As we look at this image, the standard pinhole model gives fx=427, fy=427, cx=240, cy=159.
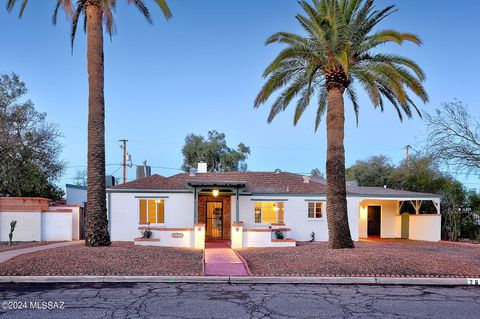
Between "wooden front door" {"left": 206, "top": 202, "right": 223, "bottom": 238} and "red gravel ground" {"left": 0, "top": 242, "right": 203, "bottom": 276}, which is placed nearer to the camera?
"red gravel ground" {"left": 0, "top": 242, "right": 203, "bottom": 276}

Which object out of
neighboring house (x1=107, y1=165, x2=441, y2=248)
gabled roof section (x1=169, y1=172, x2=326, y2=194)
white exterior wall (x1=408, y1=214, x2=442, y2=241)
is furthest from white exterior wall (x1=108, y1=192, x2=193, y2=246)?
white exterior wall (x1=408, y1=214, x2=442, y2=241)

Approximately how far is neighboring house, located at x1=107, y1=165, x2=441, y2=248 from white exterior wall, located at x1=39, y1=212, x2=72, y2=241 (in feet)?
7.46

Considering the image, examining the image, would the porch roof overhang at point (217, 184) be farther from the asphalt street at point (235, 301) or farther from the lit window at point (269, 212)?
the asphalt street at point (235, 301)

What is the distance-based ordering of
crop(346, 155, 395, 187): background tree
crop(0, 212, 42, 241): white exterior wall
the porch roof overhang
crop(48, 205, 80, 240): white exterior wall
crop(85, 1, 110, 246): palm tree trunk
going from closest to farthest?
1. crop(85, 1, 110, 246): palm tree trunk
2. the porch roof overhang
3. crop(0, 212, 42, 241): white exterior wall
4. crop(48, 205, 80, 240): white exterior wall
5. crop(346, 155, 395, 187): background tree

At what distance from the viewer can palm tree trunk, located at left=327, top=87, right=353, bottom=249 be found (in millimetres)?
14367

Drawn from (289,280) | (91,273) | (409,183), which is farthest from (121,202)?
(409,183)

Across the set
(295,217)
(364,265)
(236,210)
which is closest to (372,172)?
(295,217)

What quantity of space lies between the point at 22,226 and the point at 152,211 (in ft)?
20.7

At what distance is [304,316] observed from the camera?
7.26m

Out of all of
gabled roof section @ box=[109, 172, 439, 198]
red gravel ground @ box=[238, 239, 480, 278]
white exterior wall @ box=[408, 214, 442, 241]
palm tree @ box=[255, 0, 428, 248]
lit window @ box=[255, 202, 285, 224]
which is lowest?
white exterior wall @ box=[408, 214, 442, 241]

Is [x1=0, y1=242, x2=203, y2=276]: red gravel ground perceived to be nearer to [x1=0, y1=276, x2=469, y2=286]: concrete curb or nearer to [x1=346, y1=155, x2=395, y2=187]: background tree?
[x1=0, y1=276, x2=469, y2=286]: concrete curb

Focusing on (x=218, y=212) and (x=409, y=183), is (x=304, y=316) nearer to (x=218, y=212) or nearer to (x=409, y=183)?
(x=218, y=212)

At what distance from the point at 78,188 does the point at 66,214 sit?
7.27 metres

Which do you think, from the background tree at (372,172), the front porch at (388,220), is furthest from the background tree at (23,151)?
the background tree at (372,172)
